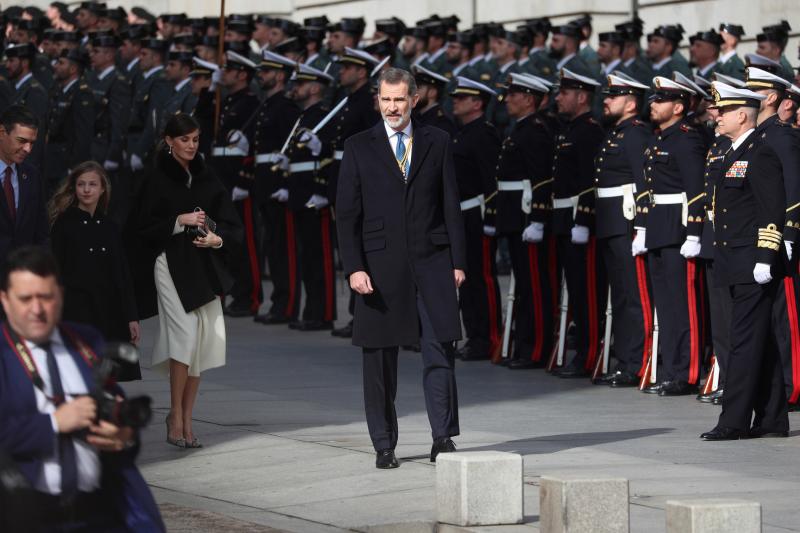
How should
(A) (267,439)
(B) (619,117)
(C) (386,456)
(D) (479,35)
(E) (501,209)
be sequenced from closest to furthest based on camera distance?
(C) (386,456) < (A) (267,439) < (B) (619,117) < (E) (501,209) < (D) (479,35)

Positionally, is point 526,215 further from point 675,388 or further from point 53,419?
point 53,419

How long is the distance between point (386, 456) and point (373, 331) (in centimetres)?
63

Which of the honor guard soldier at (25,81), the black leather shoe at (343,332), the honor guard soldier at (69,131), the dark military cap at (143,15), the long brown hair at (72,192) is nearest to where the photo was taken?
the long brown hair at (72,192)

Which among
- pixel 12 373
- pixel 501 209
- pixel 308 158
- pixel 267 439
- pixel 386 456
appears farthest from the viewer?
pixel 308 158

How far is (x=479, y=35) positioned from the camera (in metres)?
19.6

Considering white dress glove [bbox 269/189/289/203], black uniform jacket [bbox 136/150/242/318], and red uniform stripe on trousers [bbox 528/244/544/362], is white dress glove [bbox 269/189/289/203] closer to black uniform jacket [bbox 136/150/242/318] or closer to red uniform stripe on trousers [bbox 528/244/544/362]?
red uniform stripe on trousers [bbox 528/244/544/362]

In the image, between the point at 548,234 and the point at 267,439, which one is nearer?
the point at 267,439

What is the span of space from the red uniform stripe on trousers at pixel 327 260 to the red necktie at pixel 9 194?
21.6 ft

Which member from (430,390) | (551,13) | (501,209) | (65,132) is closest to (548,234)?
(501,209)

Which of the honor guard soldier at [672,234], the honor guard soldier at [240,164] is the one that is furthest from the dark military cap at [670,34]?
the honor guard soldier at [672,234]

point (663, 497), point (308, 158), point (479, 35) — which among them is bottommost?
point (663, 497)

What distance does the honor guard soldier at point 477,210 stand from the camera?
14398 mm

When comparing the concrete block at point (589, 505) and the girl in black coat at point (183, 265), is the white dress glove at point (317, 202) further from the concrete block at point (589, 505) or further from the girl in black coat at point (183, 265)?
the concrete block at point (589, 505)

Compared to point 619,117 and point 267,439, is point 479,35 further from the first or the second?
point 267,439
